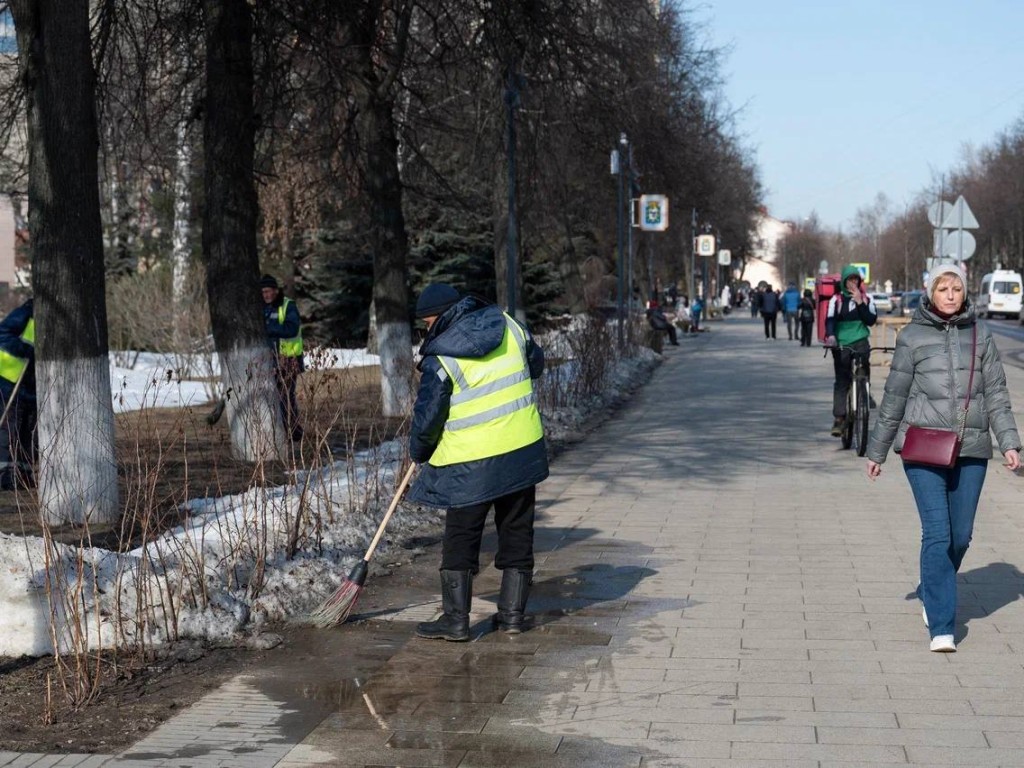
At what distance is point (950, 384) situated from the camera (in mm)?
6359

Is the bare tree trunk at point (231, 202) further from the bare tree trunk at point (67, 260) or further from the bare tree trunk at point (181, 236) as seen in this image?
the bare tree trunk at point (181, 236)

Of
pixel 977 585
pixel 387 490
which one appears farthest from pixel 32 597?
pixel 977 585

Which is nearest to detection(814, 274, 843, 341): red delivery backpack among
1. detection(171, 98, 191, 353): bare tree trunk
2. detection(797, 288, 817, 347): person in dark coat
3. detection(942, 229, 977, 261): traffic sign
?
detection(171, 98, 191, 353): bare tree trunk

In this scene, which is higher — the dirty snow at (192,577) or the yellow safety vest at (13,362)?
the yellow safety vest at (13,362)

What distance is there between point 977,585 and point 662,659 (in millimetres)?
2331

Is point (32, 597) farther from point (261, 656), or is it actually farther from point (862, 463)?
point (862, 463)

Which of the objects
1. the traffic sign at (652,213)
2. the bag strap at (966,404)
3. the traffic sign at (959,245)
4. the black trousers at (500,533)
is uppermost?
the traffic sign at (652,213)

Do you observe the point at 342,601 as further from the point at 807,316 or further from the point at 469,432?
the point at 807,316

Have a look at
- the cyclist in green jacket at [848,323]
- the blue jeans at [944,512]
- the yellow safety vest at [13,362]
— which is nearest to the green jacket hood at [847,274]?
the cyclist in green jacket at [848,323]

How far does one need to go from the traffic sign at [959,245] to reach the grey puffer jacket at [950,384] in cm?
1640

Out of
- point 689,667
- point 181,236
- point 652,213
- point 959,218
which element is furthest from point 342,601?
point 652,213

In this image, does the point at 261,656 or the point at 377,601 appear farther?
the point at 377,601

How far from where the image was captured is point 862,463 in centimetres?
1312

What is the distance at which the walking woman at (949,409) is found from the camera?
20.8 feet
